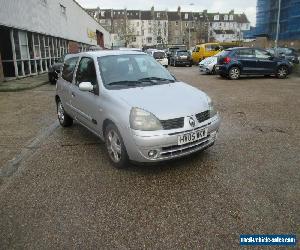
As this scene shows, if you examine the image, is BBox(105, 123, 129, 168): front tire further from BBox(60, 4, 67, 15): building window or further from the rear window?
BBox(60, 4, 67, 15): building window

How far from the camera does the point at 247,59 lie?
51.8 feet

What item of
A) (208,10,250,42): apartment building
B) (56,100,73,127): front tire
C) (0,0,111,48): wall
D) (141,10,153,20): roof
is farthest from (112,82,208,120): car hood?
(141,10,153,20): roof

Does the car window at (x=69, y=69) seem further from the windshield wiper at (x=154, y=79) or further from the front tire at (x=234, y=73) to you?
the front tire at (x=234, y=73)

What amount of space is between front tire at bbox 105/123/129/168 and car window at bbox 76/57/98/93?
938 mm

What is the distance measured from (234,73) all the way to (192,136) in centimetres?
1314

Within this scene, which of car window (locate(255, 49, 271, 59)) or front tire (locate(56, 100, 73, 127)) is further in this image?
car window (locate(255, 49, 271, 59))

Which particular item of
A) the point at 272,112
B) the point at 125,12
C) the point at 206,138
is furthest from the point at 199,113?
the point at 125,12

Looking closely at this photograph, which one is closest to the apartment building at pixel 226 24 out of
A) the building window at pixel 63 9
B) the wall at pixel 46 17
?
the wall at pixel 46 17

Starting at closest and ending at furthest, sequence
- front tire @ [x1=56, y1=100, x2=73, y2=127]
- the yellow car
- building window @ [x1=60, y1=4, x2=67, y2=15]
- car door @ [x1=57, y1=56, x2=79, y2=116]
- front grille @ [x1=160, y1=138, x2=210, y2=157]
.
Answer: front grille @ [x1=160, y1=138, x2=210, y2=157] < car door @ [x1=57, y1=56, x2=79, y2=116] < front tire @ [x1=56, y1=100, x2=73, y2=127] < building window @ [x1=60, y1=4, x2=67, y2=15] < the yellow car

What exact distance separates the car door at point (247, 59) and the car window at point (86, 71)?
12.0 m

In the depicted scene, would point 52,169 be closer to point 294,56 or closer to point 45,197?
point 45,197

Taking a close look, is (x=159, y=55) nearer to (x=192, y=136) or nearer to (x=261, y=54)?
(x=261, y=54)

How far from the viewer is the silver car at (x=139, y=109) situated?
13.1 feet

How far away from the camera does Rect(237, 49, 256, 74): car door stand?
1578cm
